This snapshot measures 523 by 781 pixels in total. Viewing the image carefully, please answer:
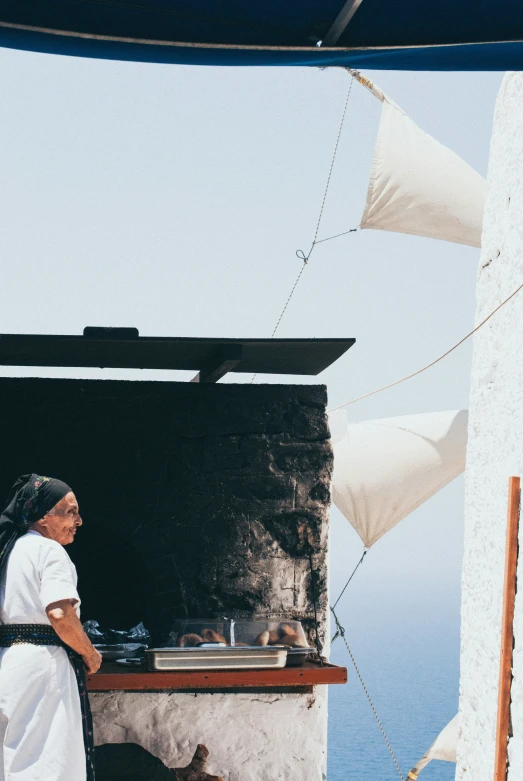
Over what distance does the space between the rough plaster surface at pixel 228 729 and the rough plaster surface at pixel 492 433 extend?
83.8 inches

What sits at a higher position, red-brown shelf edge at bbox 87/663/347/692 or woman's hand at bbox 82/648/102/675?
woman's hand at bbox 82/648/102/675

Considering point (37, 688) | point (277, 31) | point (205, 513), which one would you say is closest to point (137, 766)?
point (205, 513)

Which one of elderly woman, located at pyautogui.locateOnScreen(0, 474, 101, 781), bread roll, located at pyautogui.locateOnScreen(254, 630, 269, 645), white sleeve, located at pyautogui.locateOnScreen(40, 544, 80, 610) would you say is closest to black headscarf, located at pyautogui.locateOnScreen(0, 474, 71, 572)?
elderly woman, located at pyautogui.locateOnScreen(0, 474, 101, 781)

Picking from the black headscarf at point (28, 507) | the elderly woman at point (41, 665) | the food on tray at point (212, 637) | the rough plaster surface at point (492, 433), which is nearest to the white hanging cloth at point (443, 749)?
the rough plaster surface at point (492, 433)

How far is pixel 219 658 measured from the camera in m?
3.87

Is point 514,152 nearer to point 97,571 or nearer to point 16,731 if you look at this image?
point 97,571

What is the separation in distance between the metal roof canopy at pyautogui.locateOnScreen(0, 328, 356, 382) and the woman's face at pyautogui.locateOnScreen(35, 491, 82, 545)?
1006mm

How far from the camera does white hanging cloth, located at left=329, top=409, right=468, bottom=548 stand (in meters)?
11.5

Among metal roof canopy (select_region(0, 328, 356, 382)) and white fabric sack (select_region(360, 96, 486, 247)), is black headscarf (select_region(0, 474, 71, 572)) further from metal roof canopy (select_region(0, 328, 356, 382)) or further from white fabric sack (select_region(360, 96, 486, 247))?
white fabric sack (select_region(360, 96, 486, 247))

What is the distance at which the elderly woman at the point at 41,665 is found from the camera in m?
2.93

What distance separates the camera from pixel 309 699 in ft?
14.7

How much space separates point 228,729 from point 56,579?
175 cm

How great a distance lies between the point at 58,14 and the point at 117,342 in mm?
2234

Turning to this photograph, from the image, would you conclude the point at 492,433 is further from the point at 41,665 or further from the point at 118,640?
the point at 41,665
